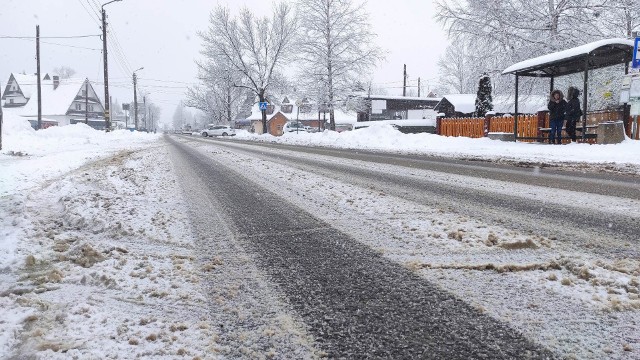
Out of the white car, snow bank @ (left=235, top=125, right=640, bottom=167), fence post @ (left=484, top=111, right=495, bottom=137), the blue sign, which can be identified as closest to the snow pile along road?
snow bank @ (left=235, top=125, right=640, bottom=167)

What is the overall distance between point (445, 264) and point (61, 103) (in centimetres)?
8323

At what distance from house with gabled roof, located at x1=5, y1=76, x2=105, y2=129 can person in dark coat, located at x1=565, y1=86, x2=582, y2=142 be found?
2852 inches

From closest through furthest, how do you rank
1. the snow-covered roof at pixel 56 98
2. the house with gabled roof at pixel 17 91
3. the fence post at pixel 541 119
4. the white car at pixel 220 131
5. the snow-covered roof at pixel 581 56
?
the snow-covered roof at pixel 581 56, the fence post at pixel 541 119, the white car at pixel 220 131, the snow-covered roof at pixel 56 98, the house with gabled roof at pixel 17 91

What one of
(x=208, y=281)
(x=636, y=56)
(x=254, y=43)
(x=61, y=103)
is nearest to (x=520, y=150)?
(x=636, y=56)

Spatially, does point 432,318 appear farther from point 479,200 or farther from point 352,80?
point 352,80

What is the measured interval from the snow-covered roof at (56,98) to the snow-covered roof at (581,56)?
245ft

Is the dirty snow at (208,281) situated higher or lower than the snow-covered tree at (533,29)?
lower

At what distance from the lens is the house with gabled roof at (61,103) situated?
69625 mm

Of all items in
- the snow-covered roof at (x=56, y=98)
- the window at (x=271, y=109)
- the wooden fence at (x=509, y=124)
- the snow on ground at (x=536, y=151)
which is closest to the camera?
the snow on ground at (x=536, y=151)

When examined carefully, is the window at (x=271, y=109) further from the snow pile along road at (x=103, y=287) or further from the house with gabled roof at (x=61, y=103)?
the snow pile along road at (x=103, y=287)

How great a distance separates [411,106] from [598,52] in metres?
41.7

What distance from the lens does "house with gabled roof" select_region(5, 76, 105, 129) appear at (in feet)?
228

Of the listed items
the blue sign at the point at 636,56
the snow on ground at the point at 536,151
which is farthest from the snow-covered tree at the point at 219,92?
the blue sign at the point at 636,56

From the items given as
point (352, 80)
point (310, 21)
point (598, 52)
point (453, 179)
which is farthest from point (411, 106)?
point (453, 179)
